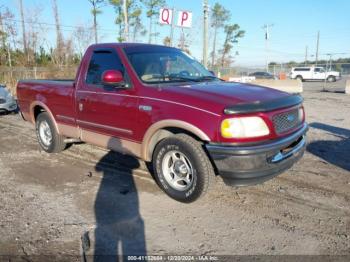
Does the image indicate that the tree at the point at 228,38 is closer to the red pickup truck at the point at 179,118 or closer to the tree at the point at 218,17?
the tree at the point at 218,17

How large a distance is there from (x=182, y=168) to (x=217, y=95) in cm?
101

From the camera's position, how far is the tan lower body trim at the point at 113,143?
4.53 m

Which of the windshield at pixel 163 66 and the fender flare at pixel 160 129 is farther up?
the windshield at pixel 163 66

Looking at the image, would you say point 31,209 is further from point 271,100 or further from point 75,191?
point 271,100

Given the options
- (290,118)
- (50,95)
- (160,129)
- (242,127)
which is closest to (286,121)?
(290,118)

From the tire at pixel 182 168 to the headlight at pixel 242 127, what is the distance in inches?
16.9

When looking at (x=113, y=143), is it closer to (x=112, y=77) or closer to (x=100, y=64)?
(x=112, y=77)

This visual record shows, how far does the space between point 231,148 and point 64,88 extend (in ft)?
11.0

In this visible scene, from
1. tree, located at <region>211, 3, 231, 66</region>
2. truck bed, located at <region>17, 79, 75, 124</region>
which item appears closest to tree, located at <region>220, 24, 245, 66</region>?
tree, located at <region>211, 3, 231, 66</region>

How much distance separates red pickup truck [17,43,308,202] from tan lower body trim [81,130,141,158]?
2 centimetres

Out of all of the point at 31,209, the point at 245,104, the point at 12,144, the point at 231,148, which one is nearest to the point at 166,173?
the point at 231,148

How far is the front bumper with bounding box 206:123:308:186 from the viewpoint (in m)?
3.50

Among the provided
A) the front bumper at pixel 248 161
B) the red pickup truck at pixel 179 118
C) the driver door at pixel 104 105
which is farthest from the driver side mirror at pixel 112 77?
the front bumper at pixel 248 161

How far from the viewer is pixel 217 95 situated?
3.80 m
